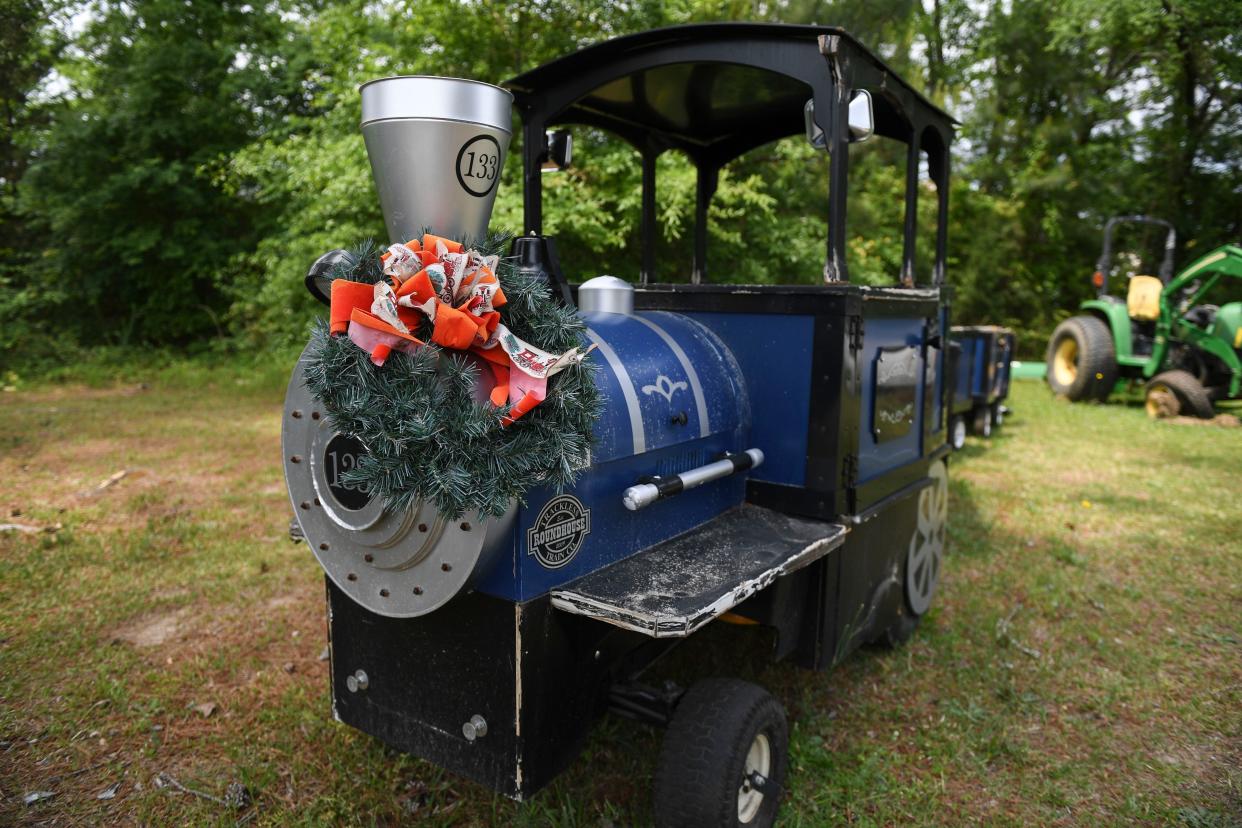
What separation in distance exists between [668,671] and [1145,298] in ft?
33.0

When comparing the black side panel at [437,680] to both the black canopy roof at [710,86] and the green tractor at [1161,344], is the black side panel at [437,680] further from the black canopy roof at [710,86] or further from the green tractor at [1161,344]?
the green tractor at [1161,344]

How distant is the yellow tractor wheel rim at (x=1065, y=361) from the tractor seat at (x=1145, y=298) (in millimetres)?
1034

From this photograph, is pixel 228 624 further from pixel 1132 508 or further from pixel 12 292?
pixel 12 292

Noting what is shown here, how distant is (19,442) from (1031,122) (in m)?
18.5

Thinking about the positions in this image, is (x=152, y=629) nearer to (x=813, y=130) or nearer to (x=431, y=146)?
(x=431, y=146)

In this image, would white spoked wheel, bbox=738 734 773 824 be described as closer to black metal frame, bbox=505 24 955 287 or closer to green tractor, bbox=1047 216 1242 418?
black metal frame, bbox=505 24 955 287

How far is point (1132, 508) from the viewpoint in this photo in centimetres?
637

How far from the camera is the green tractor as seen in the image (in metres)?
9.91

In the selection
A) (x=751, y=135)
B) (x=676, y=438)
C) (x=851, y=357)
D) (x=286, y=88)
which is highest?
(x=286, y=88)

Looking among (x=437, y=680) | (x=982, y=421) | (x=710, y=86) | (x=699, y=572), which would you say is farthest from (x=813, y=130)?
(x=982, y=421)

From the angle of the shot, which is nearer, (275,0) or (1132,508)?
(1132,508)

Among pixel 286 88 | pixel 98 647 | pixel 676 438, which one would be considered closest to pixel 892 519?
pixel 676 438

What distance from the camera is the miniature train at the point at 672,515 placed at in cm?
217

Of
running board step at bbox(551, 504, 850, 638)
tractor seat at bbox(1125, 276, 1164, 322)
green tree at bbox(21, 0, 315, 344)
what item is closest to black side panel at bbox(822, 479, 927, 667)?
running board step at bbox(551, 504, 850, 638)
